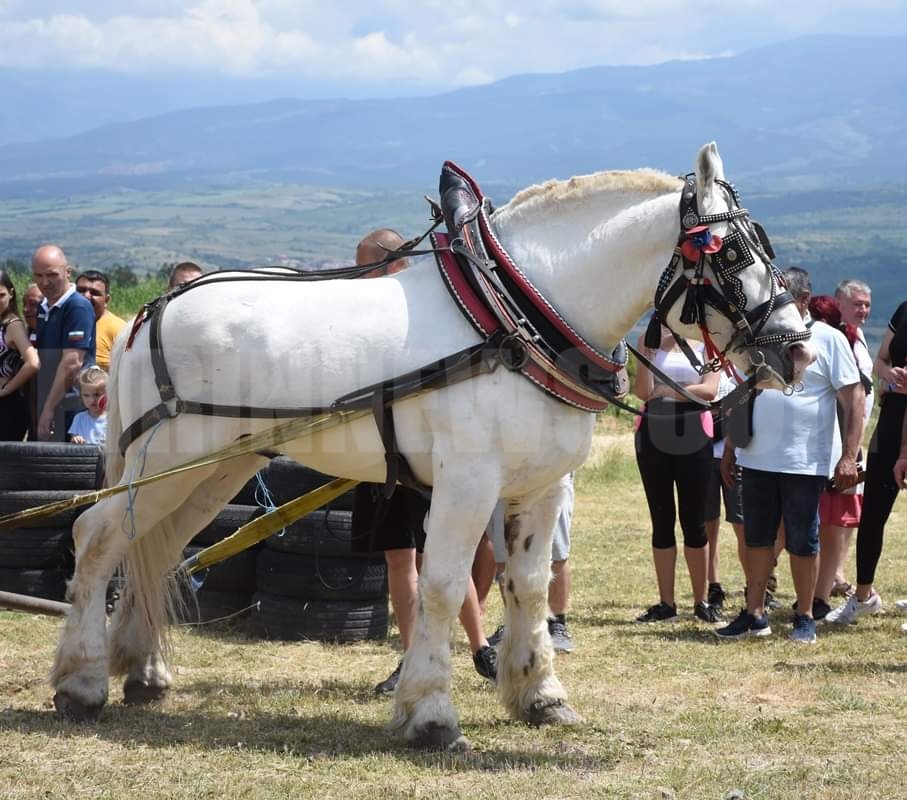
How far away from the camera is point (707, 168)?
5156mm

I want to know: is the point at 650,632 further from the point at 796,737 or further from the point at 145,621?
the point at 145,621

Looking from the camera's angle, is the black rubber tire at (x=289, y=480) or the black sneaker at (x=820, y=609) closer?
the black rubber tire at (x=289, y=480)

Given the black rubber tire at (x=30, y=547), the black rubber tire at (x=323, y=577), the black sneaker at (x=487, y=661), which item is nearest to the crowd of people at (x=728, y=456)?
the black sneaker at (x=487, y=661)

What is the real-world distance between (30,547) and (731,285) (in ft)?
16.0

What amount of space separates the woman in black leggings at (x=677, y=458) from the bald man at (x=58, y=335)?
364 cm

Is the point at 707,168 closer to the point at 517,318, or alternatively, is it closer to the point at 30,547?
the point at 517,318

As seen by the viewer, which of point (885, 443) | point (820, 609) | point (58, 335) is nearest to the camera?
point (885, 443)

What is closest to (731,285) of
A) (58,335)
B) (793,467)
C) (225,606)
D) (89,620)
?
(793,467)

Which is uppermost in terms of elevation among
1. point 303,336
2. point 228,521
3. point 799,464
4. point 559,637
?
point 303,336

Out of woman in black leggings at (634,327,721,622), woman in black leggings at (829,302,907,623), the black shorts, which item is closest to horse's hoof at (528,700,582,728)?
the black shorts

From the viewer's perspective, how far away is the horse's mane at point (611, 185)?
17.6 feet

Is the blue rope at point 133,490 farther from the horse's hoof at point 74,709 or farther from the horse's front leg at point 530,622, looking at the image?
the horse's front leg at point 530,622

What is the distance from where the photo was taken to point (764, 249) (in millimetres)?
5258

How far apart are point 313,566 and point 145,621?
146 cm
